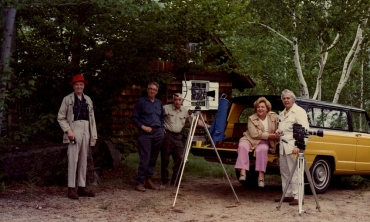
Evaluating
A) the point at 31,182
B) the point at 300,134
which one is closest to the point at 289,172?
the point at 300,134

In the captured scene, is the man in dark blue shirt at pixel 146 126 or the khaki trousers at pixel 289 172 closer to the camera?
the khaki trousers at pixel 289 172

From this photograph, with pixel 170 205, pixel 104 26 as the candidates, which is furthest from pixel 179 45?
pixel 170 205

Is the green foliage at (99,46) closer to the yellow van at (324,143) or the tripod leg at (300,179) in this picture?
the yellow van at (324,143)

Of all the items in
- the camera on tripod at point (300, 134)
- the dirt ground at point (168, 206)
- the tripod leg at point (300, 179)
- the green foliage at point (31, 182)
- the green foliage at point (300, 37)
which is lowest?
the dirt ground at point (168, 206)

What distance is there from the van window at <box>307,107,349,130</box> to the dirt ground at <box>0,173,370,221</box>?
144cm

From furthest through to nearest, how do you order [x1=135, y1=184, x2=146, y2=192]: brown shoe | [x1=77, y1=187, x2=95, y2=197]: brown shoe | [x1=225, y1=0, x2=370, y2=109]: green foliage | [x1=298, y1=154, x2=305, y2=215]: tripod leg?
[x1=225, y1=0, x2=370, y2=109]: green foliage → [x1=135, y1=184, x2=146, y2=192]: brown shoe → [x1=77, y1=187, x2=95, y2=197]: brown shoe → [x1=298, y1=154, x2=305, y2=215]: tripod leg

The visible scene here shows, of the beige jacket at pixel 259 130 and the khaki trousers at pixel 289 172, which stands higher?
the beige jacket at pixel 259 130

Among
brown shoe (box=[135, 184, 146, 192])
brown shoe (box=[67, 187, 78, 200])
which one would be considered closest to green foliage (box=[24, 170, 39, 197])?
brown shoe (box=[67, 187, 78, 200])

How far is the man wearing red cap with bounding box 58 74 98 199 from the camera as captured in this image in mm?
8383

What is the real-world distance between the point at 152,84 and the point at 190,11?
177cm

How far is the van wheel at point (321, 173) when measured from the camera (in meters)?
9.45

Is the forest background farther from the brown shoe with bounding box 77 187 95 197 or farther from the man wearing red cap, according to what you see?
the brown shoe with bounding box 77 187 95 197

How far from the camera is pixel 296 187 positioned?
8156 mm

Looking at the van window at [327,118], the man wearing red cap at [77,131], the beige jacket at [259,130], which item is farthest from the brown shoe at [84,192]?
the van window at [327,118]
